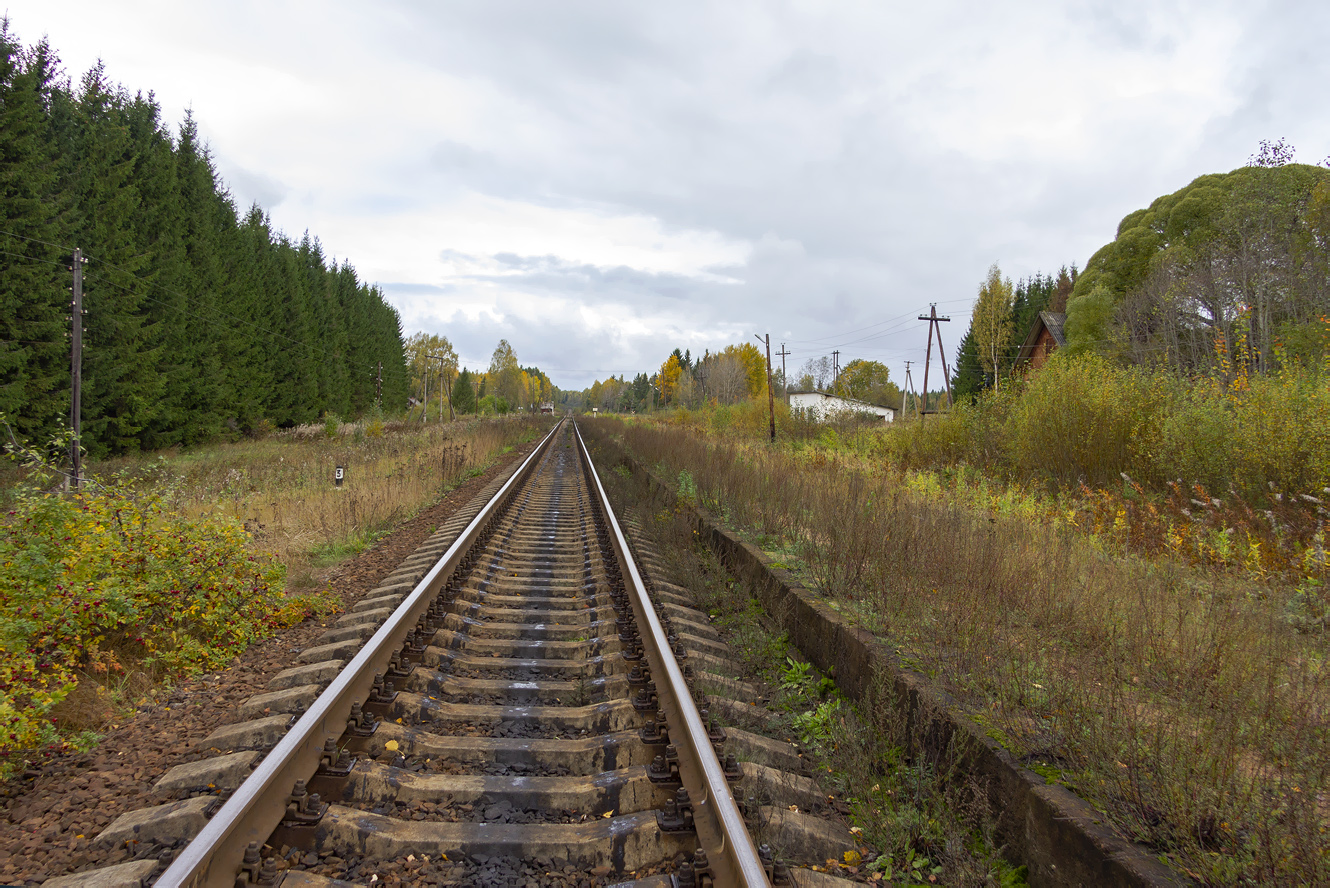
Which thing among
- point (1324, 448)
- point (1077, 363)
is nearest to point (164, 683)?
point (1324, 448)

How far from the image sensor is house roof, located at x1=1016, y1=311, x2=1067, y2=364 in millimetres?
43491

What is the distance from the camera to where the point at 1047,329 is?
150ft

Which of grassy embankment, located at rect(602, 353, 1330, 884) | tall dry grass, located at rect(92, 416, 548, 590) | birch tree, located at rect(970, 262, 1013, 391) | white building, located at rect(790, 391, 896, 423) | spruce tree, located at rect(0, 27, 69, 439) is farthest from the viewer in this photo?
birch tree, located at rect(970, 262, 1013, 391)

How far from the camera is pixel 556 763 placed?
3.21 m

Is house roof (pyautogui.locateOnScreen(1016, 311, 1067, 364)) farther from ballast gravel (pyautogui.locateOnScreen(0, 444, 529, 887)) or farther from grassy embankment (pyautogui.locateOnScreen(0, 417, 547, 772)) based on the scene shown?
ballast gravel (pyautogui.locateOnScreen(0, 444, 529, 887))

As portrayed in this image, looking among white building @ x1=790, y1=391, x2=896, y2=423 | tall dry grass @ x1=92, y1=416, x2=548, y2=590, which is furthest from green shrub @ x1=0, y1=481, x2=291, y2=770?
white building @ x1=790, y1=391, x2=896, y2=423

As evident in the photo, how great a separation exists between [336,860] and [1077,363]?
42.2ft

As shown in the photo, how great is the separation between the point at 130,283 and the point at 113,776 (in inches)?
→ 1143

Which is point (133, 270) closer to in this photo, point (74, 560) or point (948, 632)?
point (74, 560)

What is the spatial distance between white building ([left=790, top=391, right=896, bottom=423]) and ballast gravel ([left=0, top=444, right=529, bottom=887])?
70.6 feet

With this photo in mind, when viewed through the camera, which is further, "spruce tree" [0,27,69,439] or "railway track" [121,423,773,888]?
"spruce tree" [0,27,69,439]

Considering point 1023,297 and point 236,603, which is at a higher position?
point 1023,297

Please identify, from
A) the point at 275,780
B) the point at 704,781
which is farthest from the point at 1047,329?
the point at 275,780

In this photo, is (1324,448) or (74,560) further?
(1324,448)
